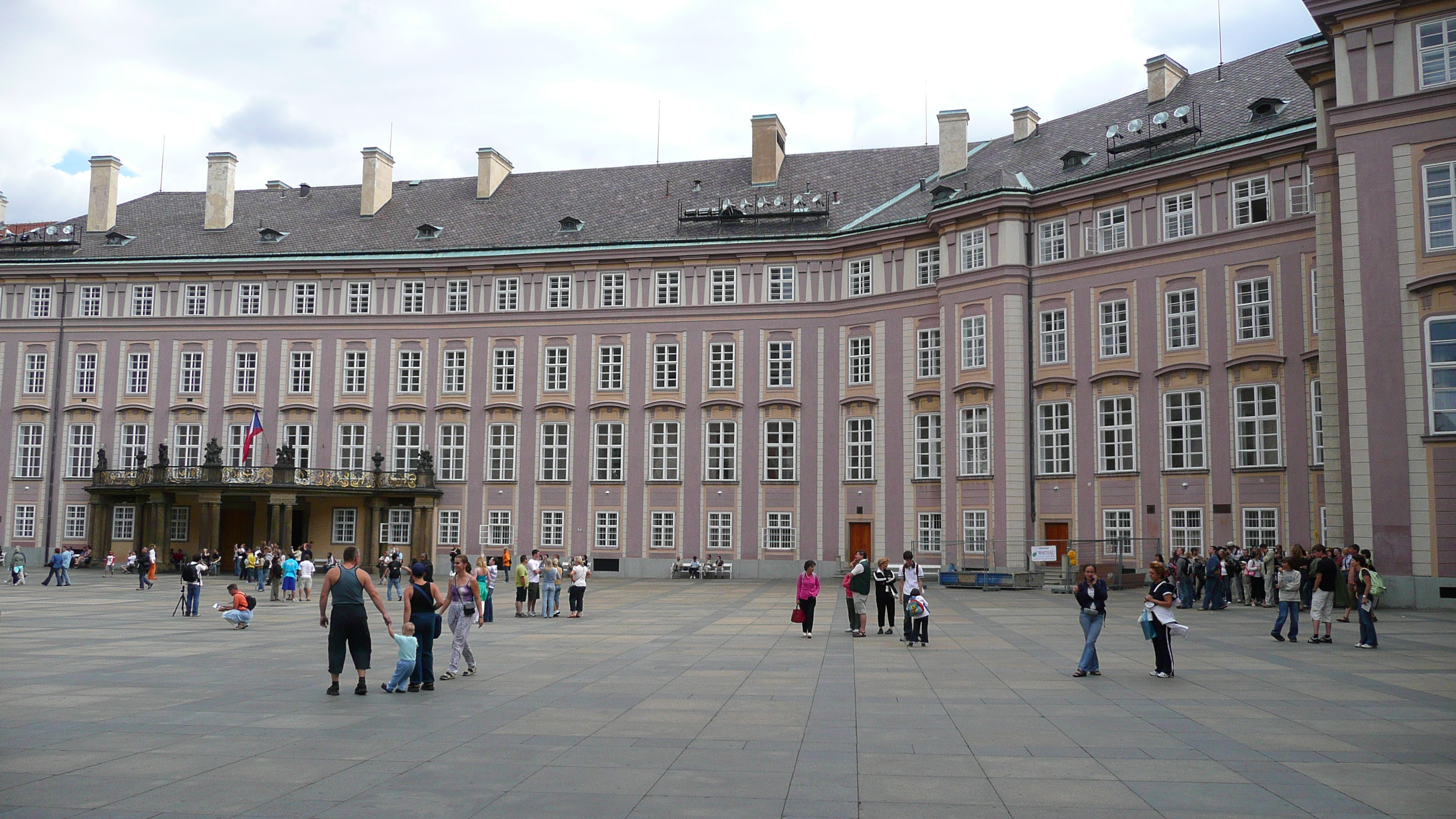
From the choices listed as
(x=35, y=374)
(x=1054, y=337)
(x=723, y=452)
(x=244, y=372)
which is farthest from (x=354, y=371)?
(x=1054, y=337)

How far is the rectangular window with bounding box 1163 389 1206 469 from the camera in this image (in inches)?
1624

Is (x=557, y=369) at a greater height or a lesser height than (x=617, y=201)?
lesser

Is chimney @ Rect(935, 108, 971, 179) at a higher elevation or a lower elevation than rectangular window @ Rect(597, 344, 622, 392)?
higher

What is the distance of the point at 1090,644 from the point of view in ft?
55.5

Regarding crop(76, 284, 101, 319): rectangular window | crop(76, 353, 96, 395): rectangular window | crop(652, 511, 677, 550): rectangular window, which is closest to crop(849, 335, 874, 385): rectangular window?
crop(652, 511, 677, 550): rectangular window

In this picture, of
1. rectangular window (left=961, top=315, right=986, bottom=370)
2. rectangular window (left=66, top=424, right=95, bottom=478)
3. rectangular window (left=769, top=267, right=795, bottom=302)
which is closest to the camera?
rectangular window (left=961, top=315, right=986, bottom=370)

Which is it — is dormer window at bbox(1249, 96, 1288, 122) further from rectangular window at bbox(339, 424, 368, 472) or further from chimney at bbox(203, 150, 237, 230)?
chimney at bbox(203, 150, 237, 230)

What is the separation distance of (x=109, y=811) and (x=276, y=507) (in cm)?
4830

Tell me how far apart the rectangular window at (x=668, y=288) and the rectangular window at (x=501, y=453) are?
9408 millimetres

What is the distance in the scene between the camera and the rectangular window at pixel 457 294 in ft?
185

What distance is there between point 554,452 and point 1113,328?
2608 centimetres

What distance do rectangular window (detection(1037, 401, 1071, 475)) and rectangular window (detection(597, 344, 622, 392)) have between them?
65.0ft

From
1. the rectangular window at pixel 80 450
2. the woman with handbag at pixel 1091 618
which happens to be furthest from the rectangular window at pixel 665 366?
the woman with handbag at pixel 1091 618

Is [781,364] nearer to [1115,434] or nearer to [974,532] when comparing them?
[974,532]
